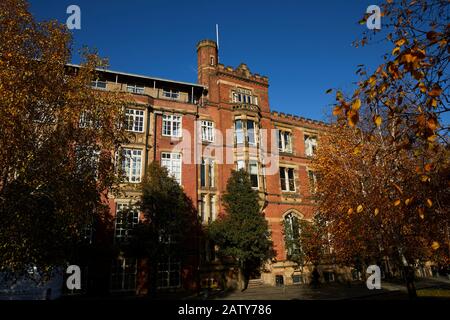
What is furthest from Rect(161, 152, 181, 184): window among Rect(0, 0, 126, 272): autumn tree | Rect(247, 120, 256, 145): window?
Rect(0, 0, 126, 272): autumn tree

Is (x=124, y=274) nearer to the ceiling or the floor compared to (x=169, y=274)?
nearer to the ceiling

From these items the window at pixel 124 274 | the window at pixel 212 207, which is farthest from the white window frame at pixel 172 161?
the window at pixel 124 274

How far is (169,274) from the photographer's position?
76.9 ft

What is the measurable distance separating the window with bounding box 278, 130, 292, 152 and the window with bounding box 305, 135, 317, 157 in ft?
7.98

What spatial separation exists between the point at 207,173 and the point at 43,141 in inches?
662

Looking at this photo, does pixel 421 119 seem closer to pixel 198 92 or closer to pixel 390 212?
pixel 390 212

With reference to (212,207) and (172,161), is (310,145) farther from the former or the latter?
(172,161)

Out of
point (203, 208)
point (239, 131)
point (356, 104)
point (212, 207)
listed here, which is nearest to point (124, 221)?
point (203, 208)

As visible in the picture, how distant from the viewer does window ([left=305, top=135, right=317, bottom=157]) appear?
3499cm

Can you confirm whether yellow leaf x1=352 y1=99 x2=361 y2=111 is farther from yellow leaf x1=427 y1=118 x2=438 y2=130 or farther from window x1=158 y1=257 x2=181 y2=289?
window x1=158 y1=257 x2=181 y2=289

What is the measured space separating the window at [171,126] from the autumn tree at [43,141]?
1345 cm

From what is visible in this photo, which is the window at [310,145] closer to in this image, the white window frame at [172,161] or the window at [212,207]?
the window at [212,207]

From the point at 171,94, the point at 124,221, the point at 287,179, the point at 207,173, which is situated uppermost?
the point at 171,94

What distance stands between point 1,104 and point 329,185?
57.1 feet
